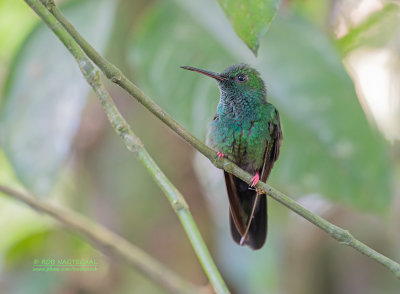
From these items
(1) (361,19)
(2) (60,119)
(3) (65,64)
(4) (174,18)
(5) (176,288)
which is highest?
(1) (361,19)

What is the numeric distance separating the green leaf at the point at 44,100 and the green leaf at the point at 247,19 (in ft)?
4.09

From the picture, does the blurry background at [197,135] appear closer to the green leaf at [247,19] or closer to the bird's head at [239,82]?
the bird's head at [239,82]

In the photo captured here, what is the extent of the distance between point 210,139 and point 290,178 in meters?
0.39

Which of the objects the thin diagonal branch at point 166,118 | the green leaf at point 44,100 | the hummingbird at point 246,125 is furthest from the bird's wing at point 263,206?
the green leaf at point 44,100

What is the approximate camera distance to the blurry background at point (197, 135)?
7.68 ft

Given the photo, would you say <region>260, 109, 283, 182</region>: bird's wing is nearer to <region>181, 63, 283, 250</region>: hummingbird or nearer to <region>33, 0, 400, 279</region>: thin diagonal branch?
<region>181, 63, 283, 250</region>: hummingbird

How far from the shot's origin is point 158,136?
3.11 metres

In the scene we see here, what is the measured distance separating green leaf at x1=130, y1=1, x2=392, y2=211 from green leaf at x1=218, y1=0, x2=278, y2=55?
1060 millimetres

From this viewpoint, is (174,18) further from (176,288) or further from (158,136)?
(176,288)

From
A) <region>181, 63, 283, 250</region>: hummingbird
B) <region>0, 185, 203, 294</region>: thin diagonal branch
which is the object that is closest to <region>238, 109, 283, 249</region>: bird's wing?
<region>181, 63, 283, 250</region>: hummingbird

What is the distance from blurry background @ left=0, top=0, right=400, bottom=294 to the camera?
2340mm

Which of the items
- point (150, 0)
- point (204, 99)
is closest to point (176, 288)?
point (204, 99)

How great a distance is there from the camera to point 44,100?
253cm

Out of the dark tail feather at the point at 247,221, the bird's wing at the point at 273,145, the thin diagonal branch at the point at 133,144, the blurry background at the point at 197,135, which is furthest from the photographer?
the blurry background at the point at 197,135
